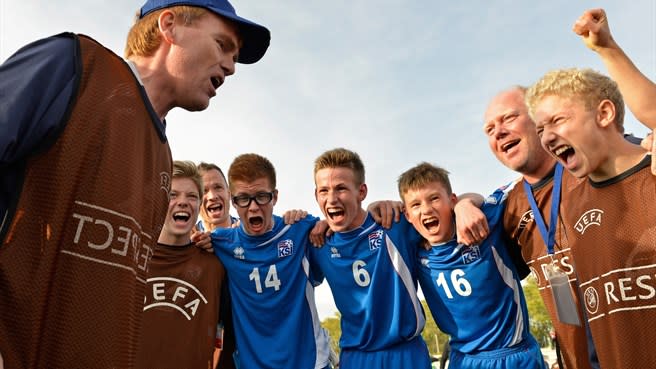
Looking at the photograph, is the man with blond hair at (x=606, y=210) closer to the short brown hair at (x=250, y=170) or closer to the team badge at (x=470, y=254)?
the team badge at (x=470, y=254)

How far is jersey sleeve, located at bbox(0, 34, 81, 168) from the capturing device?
58.6 inches

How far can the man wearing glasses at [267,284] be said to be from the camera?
16.9 ft

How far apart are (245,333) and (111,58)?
3843mm

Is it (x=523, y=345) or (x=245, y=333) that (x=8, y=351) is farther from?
(x=523, y=345)

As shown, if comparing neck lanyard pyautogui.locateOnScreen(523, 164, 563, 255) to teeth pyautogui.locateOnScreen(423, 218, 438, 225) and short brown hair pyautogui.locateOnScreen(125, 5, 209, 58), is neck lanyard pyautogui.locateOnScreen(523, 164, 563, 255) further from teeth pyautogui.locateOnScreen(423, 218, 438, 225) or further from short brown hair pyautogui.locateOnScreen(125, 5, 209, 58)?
short brown hair pyautogui.locateOnScreen(125, 5, 209, 58)

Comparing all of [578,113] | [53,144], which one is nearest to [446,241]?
[578,113]

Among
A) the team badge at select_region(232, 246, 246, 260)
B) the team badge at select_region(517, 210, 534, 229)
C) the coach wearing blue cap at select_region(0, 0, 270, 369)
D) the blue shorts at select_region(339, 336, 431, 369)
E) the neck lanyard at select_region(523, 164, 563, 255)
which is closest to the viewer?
the coach wearing blue cap at select_region(0, 0, 270, 369)

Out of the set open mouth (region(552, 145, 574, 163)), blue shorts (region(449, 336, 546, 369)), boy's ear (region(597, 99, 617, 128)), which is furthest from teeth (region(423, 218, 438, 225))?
boy's ear (region(597, 99, 617, 128))

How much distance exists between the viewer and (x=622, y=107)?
3.32m

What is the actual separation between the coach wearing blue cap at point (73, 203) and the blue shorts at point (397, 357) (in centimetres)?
338

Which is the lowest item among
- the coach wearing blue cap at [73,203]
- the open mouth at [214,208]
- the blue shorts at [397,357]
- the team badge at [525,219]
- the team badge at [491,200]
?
the blue shorts at [397,357]

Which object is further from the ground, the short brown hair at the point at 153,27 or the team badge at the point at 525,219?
the short brown hair at the point at 153,27

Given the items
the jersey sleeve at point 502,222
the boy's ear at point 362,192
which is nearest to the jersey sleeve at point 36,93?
the jersey sleeve at point 502,222

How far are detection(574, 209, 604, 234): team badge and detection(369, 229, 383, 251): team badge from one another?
2293mm
